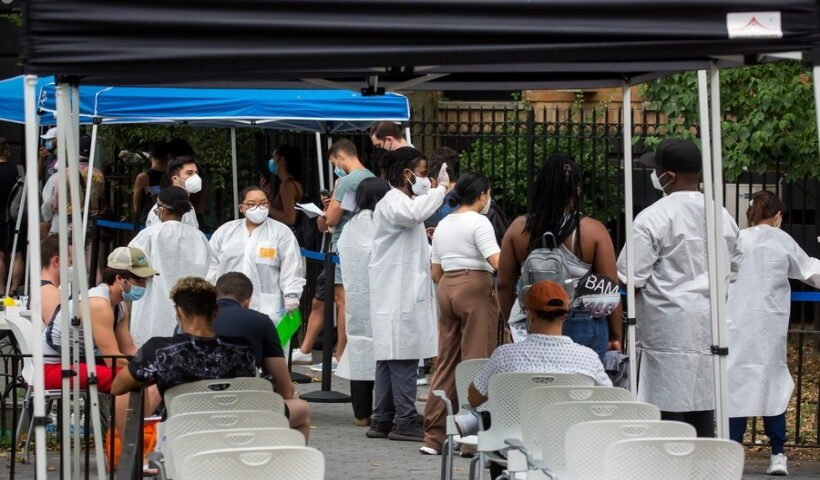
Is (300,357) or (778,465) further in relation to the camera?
(300,357)

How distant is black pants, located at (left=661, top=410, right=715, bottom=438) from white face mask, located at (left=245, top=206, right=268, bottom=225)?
3689mm

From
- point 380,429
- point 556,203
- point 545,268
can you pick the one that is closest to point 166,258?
point 380,429

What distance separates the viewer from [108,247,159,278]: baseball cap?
8953 millimetres

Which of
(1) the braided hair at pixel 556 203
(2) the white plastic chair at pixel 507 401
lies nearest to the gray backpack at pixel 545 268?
(1) the braided hair at pixel 556 203

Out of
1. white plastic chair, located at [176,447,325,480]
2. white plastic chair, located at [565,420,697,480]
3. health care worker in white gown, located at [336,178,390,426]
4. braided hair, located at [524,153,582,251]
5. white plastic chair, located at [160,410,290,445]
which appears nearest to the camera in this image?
white plastic chair, located at [176,447,325,480]

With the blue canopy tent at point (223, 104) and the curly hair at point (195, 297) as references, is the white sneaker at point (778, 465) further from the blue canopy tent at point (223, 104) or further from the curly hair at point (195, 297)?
the blue canopy tent at point (223, 104)

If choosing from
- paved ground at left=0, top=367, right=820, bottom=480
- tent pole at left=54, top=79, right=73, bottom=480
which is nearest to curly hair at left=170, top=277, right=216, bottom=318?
tent pole at left=54, top=79, right=73, bottom=480

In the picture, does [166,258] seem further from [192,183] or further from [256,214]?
[192,183]

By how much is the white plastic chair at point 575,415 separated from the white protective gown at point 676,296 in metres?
2.07

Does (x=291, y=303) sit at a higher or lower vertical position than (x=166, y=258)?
lower

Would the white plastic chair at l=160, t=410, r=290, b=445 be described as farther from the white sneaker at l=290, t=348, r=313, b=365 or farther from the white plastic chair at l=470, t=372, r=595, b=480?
the white sneaker at l=290, t=348, r=313, b=365

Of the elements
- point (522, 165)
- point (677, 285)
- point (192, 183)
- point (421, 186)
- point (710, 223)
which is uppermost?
point (522, 165)

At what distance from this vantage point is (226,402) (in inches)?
257

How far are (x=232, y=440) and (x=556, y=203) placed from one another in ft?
9.94
